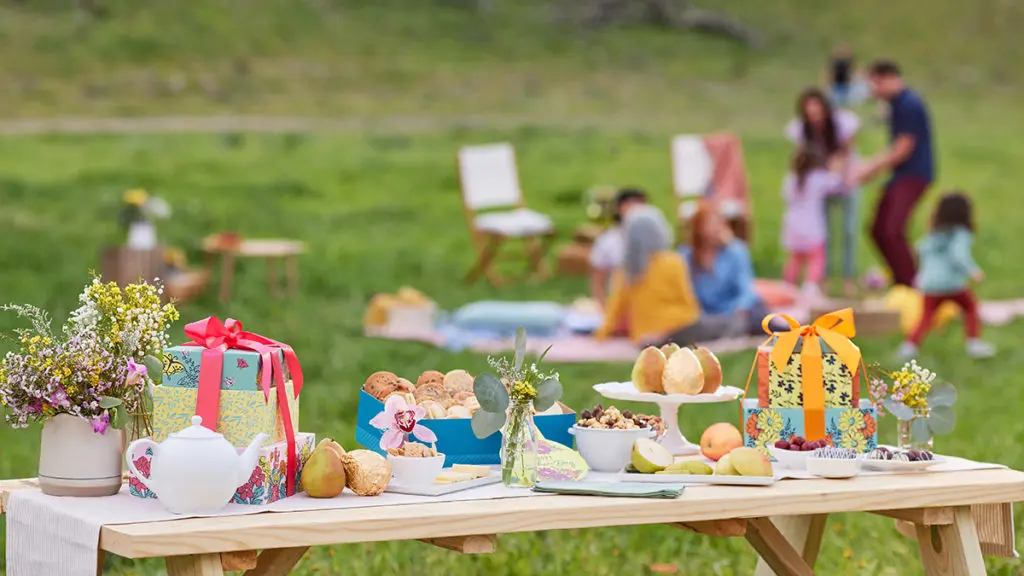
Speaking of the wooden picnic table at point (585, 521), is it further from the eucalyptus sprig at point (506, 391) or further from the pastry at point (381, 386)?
the pastry at point (381, 386)

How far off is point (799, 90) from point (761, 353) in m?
18.7

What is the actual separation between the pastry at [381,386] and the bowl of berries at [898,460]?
1020 mm

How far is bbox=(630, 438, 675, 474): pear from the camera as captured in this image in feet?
10.4

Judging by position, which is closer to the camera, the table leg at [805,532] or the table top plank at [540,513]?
the table top plank at [540,513]

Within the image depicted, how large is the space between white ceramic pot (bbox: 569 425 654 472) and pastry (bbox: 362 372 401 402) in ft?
1.30

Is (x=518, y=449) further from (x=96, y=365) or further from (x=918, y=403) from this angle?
(x=918, y=403)

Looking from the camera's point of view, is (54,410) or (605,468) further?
(605,468)

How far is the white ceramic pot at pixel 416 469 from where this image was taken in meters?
2.97

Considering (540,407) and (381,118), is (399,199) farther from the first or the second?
(540,407)

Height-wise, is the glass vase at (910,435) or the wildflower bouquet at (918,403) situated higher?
the wildflower bouquet at (918,403)

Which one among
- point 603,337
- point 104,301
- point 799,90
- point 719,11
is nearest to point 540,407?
point 104,301

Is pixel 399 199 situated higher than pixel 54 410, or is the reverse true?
pixel 399 199

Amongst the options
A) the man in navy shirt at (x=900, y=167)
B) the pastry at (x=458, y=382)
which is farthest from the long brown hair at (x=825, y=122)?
the pastry at (x=458, y=382)

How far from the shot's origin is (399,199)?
50.0 ft
